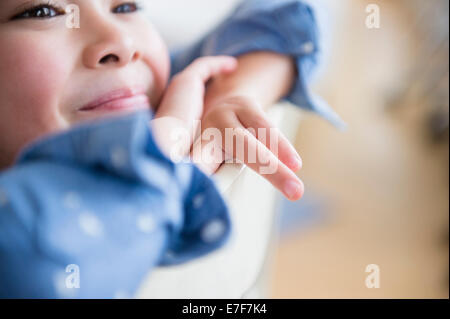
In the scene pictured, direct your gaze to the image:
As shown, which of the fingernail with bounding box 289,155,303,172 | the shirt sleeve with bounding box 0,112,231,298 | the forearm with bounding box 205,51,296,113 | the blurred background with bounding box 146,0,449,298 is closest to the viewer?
the shirt sleeve with bounding box 0,112,231,298

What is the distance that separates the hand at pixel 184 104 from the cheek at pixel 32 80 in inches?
3.3

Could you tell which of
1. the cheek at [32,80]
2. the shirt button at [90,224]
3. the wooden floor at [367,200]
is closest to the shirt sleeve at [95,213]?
the shirt button at [90,224]

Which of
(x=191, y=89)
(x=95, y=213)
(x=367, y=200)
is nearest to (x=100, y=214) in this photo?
(x=95, y=213)

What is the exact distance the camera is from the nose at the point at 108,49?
36cm

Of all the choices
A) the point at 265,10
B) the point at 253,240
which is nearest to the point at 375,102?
the point at 265,10

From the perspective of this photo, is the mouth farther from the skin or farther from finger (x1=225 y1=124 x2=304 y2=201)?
finger (x1=225 y1=124 x2=304 y2=201)

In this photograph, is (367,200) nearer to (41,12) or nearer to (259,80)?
(259,80)

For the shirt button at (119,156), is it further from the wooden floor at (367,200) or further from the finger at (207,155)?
the wooden floor at (367,200)

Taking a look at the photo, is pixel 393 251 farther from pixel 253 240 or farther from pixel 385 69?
pixel 385 69

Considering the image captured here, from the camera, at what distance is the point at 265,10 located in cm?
49

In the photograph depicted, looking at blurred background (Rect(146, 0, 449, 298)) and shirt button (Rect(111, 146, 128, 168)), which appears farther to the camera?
blurred background (Rect(146, 0, 449, 298))

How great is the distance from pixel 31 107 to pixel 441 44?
0.82m

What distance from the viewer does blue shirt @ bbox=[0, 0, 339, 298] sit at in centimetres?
22

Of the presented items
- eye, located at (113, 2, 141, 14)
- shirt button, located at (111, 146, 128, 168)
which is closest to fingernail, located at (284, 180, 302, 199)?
shirt button, located at (111, 146, 128, 168)
